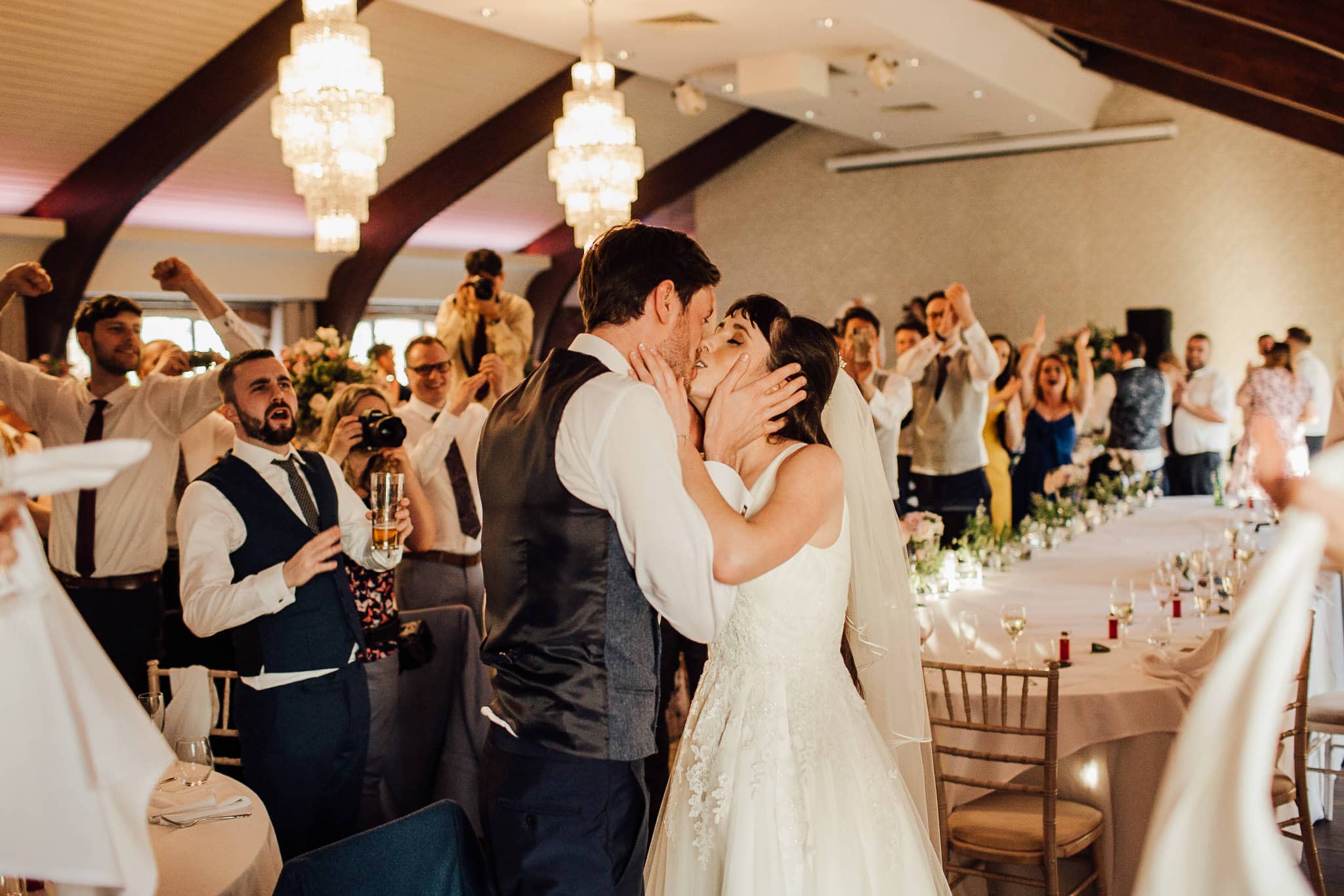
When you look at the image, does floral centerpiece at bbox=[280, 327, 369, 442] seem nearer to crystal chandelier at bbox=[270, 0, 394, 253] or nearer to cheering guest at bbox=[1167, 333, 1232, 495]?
crystal chandelier at bbox=[270, 0, 394, 253]

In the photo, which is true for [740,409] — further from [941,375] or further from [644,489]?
[941,375]

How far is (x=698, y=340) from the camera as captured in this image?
2.10 meters

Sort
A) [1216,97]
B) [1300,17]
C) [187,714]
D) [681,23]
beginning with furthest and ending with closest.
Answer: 1. [1216,97]
2. [681,23]
3. [1300,17]
4. [187,714]

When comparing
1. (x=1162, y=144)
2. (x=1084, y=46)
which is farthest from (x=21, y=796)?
(x=1162, y=144)

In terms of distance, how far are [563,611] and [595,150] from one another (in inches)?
205

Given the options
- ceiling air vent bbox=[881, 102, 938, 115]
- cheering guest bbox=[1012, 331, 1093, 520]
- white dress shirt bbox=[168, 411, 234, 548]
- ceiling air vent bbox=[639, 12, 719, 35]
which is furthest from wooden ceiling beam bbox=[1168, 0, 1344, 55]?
ceiling air vent bbox=[881, 102, 938, 115]

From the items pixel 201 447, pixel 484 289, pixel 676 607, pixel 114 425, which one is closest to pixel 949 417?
pixel 484 289

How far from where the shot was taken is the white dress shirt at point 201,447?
4949 millimetres

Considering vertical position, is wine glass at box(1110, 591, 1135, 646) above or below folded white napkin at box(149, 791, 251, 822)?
above

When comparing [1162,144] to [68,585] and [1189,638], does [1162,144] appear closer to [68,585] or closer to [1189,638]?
[1189,638]

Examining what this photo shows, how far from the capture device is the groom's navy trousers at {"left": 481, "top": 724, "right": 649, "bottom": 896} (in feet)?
6.02

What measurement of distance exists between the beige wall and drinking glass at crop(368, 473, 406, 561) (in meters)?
10.8

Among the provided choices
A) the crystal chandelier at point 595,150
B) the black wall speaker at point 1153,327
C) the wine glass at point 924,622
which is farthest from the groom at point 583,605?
the black wall speaker at point 1153,327

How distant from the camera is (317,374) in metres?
5.11
